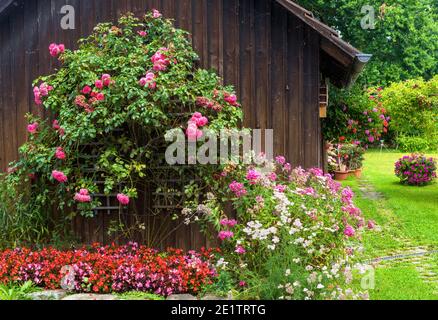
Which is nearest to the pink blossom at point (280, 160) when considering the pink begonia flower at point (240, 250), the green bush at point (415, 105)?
the pink begonia flower at point (240, 250)

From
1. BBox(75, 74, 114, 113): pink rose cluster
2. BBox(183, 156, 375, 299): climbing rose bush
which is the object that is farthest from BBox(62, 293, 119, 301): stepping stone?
BBox(75, 74, 114, 113): pink rose cluster

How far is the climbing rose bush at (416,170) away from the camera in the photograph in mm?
15703

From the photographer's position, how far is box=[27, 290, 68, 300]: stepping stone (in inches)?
228

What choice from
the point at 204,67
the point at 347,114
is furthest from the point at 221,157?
the point at 347,114

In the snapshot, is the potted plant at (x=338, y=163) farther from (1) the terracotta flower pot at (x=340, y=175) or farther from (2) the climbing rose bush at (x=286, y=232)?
(2) the climbing rose bush at (x=286, y=232)

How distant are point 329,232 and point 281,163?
41.9 inches

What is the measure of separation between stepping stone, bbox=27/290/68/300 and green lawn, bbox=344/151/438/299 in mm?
3429

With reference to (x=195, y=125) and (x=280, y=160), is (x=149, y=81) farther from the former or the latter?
(x=280, y=160)

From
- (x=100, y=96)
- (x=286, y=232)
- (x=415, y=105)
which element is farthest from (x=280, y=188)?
(x=415, y=105)

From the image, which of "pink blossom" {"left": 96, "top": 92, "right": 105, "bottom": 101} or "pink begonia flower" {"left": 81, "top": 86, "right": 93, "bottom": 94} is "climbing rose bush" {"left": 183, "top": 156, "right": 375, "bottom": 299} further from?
"pink begonia flower" {"left": 81, "top": 86, "right": 93, "bottom": 94}

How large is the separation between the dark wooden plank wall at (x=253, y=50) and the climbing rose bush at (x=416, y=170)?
9.76m

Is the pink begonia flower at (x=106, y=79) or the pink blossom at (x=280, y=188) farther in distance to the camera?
the pink begonia flower at (x=106, y=79)
